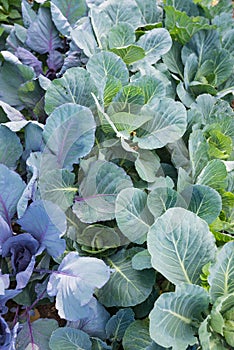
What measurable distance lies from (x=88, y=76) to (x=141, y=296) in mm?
658

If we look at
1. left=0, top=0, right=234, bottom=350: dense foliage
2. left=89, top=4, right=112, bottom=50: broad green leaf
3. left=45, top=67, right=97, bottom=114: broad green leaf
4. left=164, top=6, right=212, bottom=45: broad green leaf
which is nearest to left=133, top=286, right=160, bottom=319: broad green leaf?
left=0, top=0, right=234, bottom=350: dense foliage

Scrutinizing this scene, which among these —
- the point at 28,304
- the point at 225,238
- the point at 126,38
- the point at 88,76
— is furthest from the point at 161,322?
the point at 126,38

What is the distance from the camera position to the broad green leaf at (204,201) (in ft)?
4.05

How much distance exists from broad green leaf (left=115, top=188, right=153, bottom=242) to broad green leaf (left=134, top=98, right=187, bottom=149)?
0.52ft

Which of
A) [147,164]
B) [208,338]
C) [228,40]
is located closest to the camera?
[208,338]

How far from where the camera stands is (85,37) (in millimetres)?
1559

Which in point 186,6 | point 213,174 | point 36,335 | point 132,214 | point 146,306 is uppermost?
point 186,6

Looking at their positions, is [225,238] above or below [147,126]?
below

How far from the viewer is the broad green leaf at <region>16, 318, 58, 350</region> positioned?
1.24 metres

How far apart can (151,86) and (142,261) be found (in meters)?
0.55

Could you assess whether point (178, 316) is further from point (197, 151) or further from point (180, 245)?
point (197, 151)

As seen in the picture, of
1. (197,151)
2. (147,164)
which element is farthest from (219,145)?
(147,164)

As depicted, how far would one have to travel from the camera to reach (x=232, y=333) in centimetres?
110

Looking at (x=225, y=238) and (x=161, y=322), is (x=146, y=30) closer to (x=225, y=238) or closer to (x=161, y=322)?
(x=225, y=238)
